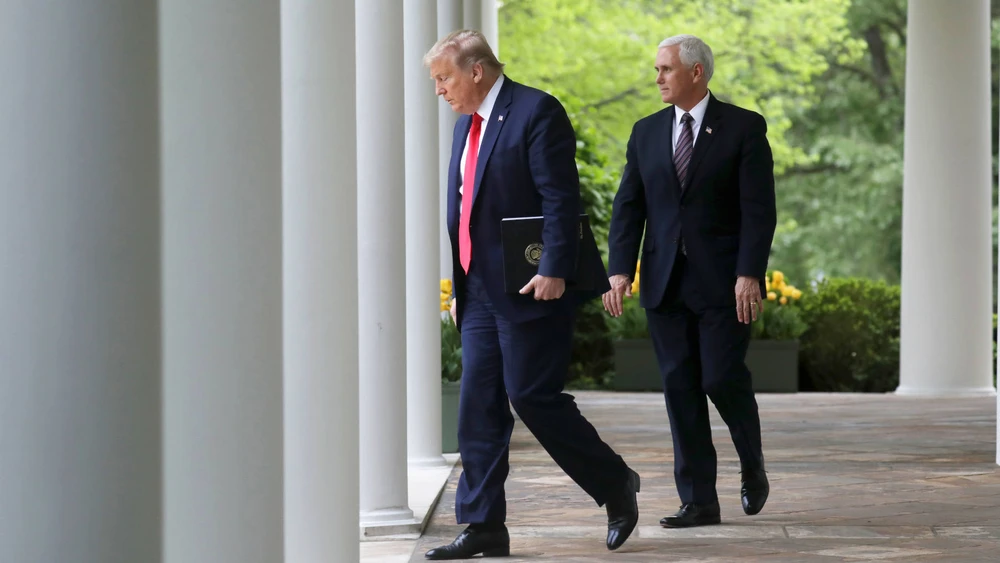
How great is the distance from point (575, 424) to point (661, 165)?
1436mm

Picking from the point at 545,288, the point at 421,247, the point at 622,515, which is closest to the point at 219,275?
the point at 545,288

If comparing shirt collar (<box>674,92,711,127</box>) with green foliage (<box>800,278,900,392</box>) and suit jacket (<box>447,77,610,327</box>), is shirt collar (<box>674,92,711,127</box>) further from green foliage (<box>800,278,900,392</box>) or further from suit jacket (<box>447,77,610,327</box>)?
green foliage (<box>800,278,900,392</box>)

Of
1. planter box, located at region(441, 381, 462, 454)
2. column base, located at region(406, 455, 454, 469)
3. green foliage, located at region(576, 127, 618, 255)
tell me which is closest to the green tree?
green foliage, located at region(576, 127, 618, 255)

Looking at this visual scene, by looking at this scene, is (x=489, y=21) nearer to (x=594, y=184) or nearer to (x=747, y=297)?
(x=594, y=184)

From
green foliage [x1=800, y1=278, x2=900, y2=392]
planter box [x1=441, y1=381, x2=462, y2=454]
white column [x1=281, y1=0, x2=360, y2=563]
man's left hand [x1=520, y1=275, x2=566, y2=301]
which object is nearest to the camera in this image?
white column [x1=281, y1=0, x2=360, y2=563]

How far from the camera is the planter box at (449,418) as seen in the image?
8.91 m

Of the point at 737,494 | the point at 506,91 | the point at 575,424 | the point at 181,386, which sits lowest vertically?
the point at 737,494

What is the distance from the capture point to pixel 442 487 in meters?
7.29

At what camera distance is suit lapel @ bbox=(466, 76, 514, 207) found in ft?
17.6

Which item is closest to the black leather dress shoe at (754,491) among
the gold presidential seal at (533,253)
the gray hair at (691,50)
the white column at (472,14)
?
the gold presidential seal at (533,253)

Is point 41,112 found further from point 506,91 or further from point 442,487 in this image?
point 442,487

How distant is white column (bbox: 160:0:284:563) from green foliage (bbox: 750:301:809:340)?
12745 millimetres

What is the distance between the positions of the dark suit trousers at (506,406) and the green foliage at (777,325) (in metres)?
9.96

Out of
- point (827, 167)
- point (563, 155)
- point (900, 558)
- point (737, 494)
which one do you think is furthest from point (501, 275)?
point (827, 167)
